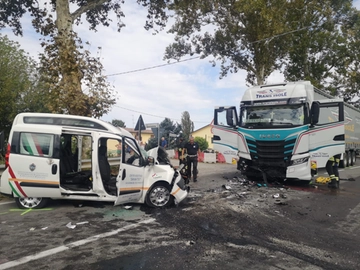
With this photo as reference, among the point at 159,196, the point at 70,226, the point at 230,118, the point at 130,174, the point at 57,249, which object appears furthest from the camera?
the point at 230,118

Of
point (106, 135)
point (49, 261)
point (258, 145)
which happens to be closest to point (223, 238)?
point (49, 261)

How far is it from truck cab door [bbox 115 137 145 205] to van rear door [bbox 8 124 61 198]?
1339mm

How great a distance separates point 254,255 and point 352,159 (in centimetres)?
1732

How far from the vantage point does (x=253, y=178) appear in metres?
11.4

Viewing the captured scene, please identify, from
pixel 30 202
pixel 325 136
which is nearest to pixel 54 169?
pixel 30 202

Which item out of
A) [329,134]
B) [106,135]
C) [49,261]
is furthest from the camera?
[329,134]

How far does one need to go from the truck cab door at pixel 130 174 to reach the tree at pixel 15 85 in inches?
579

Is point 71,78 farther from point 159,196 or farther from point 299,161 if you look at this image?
point 299,161

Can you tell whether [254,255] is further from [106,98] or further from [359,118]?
[359,118]

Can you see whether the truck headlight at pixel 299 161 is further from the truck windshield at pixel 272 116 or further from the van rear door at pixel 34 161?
the van rear door at pixel 34 161

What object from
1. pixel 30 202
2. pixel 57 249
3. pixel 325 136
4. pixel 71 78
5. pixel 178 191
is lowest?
pixel 57 249

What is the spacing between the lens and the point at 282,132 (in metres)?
9.87

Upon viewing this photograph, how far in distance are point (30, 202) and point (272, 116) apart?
758 centimetres

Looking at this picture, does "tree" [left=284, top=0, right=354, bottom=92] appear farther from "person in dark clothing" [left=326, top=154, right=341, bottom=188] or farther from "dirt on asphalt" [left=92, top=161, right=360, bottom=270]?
"dirt on asphalt" [left=92, top=161, right=360, bottom=270]
